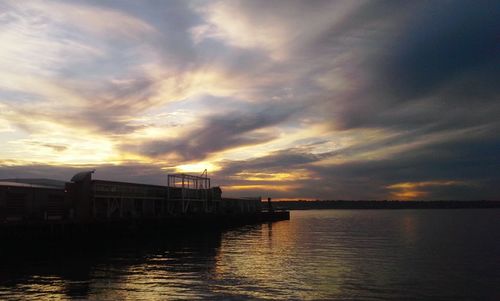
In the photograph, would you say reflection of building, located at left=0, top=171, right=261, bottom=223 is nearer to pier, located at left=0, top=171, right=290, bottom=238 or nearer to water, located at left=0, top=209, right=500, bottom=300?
pier, located at left=0, top=171, right=290, bottom=238

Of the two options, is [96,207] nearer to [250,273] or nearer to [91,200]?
[91,200]

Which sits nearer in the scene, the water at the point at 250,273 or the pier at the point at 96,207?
the water at the point at 250,273

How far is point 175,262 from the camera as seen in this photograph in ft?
139

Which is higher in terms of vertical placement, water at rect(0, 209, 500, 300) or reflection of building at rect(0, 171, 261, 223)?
reflection of building at rect(0, 171, 261, 223)

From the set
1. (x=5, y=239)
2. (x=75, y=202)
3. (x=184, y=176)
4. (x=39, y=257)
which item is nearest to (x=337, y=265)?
(x=39, y=257)

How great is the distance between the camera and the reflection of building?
55.0m

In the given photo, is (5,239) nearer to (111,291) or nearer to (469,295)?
(111,291)

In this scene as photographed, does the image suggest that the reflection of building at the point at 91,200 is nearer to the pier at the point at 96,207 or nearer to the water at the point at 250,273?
the pier at the point at 96,207

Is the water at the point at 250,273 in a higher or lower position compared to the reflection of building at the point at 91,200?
lower

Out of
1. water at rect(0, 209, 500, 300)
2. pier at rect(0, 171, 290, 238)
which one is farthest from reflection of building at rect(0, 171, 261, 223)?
water at rect(0, 209, 500, 300)

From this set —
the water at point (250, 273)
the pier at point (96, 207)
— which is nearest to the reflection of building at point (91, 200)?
the pier at point (96, 207)

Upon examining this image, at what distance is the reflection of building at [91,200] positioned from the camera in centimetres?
5500

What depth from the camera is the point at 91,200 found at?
215 feet

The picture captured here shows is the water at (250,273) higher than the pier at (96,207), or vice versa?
the pier at (96,207)
